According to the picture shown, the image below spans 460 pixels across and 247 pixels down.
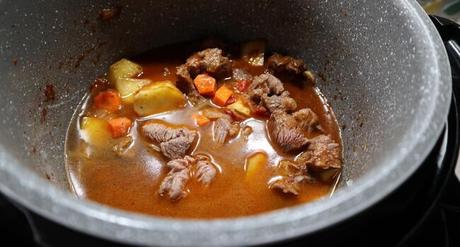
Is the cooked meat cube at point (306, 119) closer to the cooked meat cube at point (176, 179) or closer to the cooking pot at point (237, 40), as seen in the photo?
the cooking pot at point (237, 40)

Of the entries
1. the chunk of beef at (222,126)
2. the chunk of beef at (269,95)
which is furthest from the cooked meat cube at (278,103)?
the chunk of beef at (222,126)

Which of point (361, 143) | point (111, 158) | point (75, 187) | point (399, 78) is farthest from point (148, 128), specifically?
point (399, 78)

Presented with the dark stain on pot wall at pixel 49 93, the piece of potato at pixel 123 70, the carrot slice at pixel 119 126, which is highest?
the dark stain on pot wall at pixel 49 93

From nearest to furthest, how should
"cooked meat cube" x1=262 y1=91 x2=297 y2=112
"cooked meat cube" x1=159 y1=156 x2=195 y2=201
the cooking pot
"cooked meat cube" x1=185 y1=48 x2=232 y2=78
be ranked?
the cooking pot → "cooked meat cube" x1=159 y1=156 x2=195 y2=201 → "cooked meat cube" x1=262 y1=91 x2=297 y2=112 → "cooked meat cube" x1=185 y1=48 x2=232 y2=78

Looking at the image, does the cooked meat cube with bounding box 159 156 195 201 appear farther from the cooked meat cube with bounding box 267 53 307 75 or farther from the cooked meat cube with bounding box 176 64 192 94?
the cooked meat cube with bounding box 267 53 307 75

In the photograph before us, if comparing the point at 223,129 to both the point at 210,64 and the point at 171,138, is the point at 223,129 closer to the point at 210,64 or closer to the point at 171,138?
the point at 171,138

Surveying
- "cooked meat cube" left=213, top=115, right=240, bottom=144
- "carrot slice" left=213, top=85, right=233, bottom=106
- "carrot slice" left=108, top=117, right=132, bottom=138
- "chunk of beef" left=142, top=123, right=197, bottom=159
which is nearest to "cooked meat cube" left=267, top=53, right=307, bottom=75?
"carrot slice" left=213, top=85, right=233, bottom=106

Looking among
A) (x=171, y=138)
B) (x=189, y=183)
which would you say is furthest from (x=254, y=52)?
(x=189, y=183)
